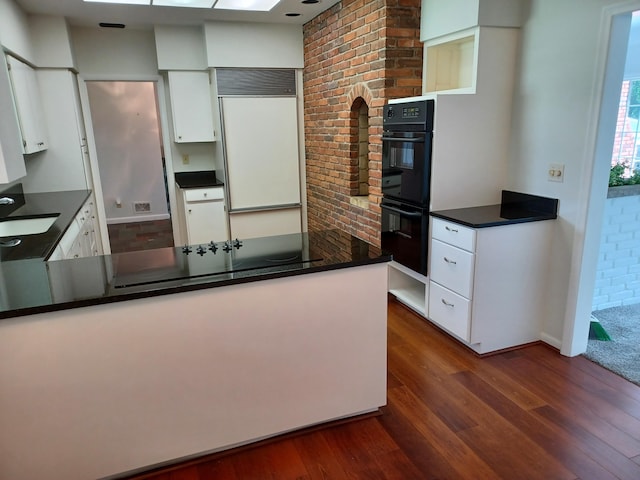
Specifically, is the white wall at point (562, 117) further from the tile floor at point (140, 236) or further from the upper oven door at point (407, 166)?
the tile floor at point (140, 236)

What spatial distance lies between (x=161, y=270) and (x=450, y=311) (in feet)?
6.36

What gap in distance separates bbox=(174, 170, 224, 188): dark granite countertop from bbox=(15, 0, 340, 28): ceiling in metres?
1.63

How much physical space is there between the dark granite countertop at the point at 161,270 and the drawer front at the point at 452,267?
87cm

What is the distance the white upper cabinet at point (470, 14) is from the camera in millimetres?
2783

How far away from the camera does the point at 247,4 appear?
3.70m

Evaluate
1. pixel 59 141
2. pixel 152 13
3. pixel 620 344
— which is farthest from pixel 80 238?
pixel 620 344

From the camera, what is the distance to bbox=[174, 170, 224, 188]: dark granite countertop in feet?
15.7

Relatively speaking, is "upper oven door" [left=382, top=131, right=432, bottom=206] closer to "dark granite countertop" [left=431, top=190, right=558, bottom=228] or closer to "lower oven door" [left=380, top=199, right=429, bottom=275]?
"lower oven door" [left=380, top=199, right=429, bottom=275]

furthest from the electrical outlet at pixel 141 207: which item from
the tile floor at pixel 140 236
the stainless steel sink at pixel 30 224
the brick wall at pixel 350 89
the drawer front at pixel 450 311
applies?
the drawer front at pixel 450 311

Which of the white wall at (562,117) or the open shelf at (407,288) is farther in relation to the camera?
the open shelf at (407,288)

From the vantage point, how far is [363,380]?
2170 mm

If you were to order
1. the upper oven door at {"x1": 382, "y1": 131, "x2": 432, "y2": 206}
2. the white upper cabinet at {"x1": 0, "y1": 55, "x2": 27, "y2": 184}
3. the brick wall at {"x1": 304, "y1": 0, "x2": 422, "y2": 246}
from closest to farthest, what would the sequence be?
the white upper cabinet at {"x1": 0, "y1": 55, "x2": 27, "y2": 184} < the upper oven door at {"x1": 382, "y1": 131, "x2": 432, "y2": 206} < the brick wall at {"x1": 304, "y1": 0, "x2": 422, "y2": 246}

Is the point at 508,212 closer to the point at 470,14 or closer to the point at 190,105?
the point at 470,14

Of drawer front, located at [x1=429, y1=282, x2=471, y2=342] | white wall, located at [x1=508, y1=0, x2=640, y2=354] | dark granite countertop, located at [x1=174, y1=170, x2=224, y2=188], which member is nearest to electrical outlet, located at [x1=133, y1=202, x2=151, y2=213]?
dark granite countertop, located at [x1=174, y1=170, x2=224, y2=188]
